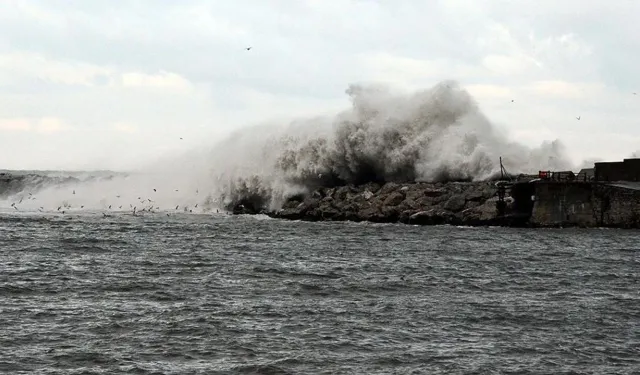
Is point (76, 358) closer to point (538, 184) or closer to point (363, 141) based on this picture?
point (538, 184)

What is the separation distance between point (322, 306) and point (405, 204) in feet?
89.4

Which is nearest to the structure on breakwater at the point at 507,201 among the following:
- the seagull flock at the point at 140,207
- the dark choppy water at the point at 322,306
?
the dark choppy water at the point at 322,306

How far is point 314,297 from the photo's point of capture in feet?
68.1

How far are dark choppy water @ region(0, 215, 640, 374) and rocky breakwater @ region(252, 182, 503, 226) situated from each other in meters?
8.67

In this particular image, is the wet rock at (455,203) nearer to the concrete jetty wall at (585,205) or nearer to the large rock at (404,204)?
the large rock at (404,204)

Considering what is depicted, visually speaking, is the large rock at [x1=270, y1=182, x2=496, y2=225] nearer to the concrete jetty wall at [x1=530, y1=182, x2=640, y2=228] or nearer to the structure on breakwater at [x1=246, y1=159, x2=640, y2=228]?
the structure on breakwater at [x1=246, y1=159, x2=640, y2=228]

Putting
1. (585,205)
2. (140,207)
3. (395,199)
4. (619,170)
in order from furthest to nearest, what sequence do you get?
(140,207)
(395,199)
(619,170)
(585,205)

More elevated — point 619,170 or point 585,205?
point 619,170

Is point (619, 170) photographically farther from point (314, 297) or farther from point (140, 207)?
point (140, 207)

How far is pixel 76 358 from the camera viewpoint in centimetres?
1435

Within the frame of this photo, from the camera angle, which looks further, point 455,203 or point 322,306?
point 455,203

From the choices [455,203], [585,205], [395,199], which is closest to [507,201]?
[455,203]

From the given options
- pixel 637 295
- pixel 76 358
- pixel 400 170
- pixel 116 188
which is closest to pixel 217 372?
pixel 76 358

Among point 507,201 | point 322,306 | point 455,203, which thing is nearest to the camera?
point 322,306
